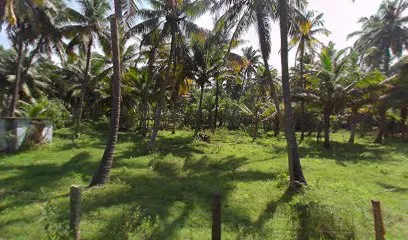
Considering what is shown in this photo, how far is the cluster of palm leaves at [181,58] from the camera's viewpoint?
1509 centimetres

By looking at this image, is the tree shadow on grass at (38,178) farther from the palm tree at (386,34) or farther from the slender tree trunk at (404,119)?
the palm tree at (386,34)

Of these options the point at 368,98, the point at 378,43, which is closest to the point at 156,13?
the point at 368,98

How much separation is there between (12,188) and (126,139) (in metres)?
12.8

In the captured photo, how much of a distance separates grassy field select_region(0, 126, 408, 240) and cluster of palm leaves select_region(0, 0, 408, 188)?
1822 mm

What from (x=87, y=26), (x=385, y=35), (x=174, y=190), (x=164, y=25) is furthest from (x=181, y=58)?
(x=385, y=35)

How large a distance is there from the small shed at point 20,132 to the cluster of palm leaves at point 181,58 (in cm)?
320

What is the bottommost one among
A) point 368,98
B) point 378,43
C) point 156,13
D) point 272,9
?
point 368,98

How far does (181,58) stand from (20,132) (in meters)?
10.1

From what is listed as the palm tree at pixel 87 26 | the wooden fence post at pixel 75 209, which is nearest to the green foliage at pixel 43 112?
the palm tree at pixel 87 26

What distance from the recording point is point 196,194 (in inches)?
467

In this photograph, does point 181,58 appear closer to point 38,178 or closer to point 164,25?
point 164,25

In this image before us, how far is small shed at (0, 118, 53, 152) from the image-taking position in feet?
58.5

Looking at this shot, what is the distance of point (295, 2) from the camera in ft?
48.5

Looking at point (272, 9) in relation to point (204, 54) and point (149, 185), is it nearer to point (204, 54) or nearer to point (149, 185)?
point (149, 185)
